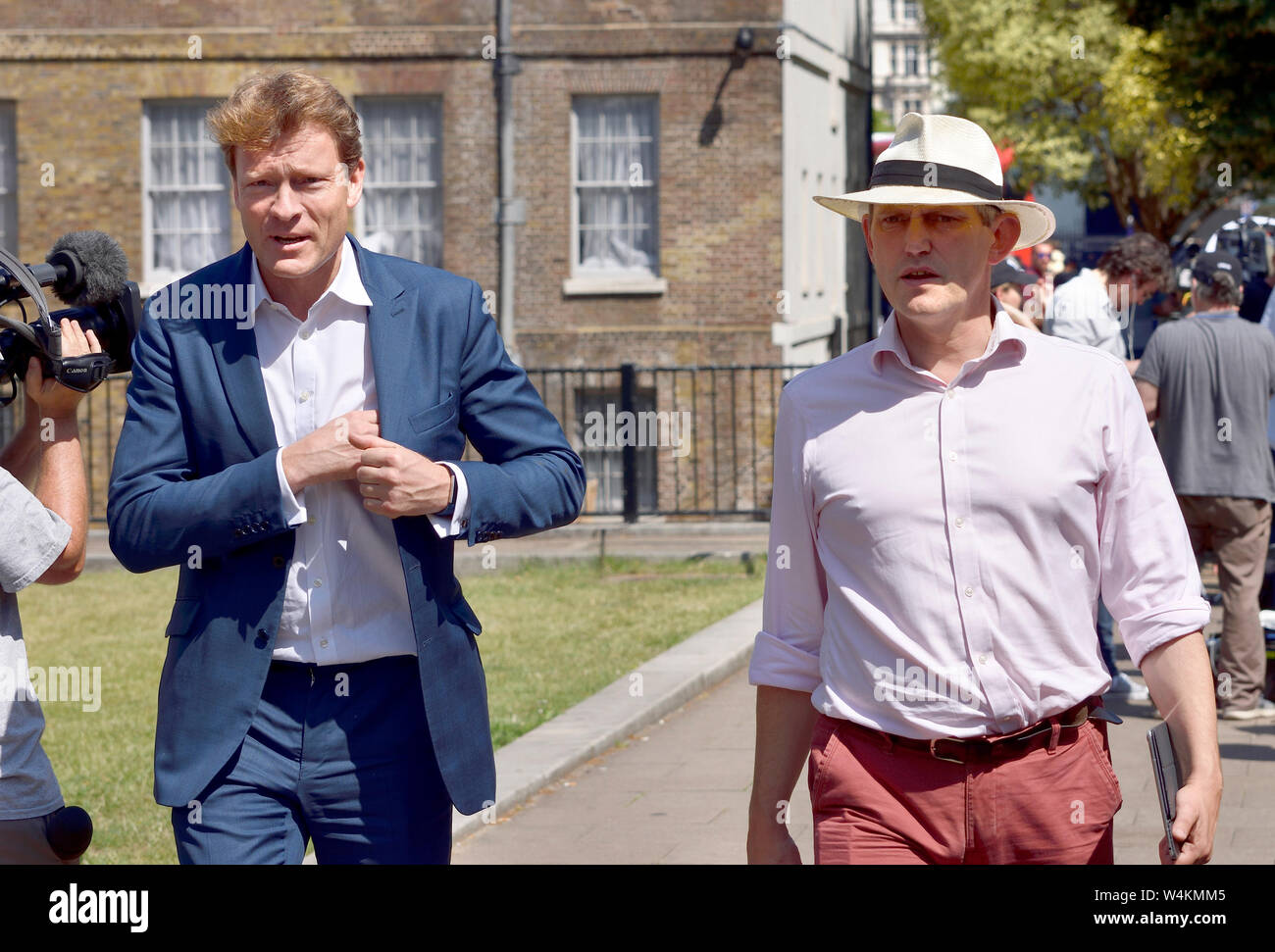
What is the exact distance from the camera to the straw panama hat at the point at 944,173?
3564 mm

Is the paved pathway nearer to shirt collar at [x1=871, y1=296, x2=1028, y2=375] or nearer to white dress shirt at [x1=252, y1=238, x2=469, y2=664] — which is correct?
white dress shirt at [x1=252, y1=238, x2=469, y2=664]

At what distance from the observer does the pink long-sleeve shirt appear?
344 cm

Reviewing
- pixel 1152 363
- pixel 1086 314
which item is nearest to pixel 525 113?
pixel 1086 314

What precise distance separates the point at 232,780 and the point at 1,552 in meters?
0.61

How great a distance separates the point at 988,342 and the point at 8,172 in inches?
791

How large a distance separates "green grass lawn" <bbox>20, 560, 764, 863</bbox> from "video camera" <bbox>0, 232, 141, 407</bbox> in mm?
3208

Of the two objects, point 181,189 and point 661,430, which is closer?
point 661,430

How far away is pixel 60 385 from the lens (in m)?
3.79

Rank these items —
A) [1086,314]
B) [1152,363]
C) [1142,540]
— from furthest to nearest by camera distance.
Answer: [1086,314] → [1152,363] → [1142,540]

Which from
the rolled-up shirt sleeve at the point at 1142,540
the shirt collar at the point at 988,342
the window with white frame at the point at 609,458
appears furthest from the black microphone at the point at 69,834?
the window with white frame at the point at 609,458

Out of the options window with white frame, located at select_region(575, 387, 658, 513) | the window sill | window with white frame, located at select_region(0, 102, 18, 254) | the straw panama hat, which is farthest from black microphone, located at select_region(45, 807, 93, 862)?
window with white frame, located at select_region(0, 102, 18, 254)

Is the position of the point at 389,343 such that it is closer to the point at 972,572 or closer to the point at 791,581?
the point at 791,581

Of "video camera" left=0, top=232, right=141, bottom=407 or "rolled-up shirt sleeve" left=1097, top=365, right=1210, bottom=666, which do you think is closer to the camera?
"rolled-up shirt sleeve" left=1097, top=365, right=1210, bottom=666

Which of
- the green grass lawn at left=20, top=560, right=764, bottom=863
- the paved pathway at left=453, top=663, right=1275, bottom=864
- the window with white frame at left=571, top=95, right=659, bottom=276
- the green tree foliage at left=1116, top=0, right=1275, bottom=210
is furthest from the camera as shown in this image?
the green tree foliage at left=1116, top=0, right=1275, bottom=210
